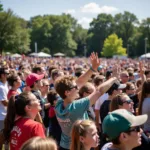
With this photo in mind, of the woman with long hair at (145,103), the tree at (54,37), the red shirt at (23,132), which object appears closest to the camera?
the red shirt at (23,132)

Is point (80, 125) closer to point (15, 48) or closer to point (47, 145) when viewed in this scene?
point (47, 145)

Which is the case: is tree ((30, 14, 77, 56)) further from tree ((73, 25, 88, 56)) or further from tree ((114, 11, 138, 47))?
tree ((114, 11, 138, 47))

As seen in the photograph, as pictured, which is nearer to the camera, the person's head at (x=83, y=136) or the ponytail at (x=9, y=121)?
the person's head at (x=83, y=136)

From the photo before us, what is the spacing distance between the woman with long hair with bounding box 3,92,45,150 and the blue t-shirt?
34cm

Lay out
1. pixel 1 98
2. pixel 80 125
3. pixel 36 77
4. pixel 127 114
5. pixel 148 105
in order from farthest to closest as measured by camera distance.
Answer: pixel 1 98, pixel 36 77, pixel 148 105, pixel 80 125, pixel 127 114

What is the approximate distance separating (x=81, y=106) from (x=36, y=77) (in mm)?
2245

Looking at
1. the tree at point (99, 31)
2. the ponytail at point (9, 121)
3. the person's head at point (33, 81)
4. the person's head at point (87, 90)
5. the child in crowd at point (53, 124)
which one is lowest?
the child in crowd at point (53, 124)

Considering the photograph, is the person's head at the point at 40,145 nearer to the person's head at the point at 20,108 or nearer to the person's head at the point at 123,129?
the person's head at the point at 123,129

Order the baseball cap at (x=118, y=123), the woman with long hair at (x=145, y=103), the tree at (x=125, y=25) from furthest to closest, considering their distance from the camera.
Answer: the tree at (x=125, y=25) < the woman with long hair at (x=145, y=103) < the baseball cap at (x=118, y=123)

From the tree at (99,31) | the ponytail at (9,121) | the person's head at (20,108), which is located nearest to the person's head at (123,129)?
the person's head at (20,108)

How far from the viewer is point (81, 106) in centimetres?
331

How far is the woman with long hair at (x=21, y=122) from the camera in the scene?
3.19 m

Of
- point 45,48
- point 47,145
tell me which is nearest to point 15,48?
point 45,48

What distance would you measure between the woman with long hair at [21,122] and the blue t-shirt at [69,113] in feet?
1.12
